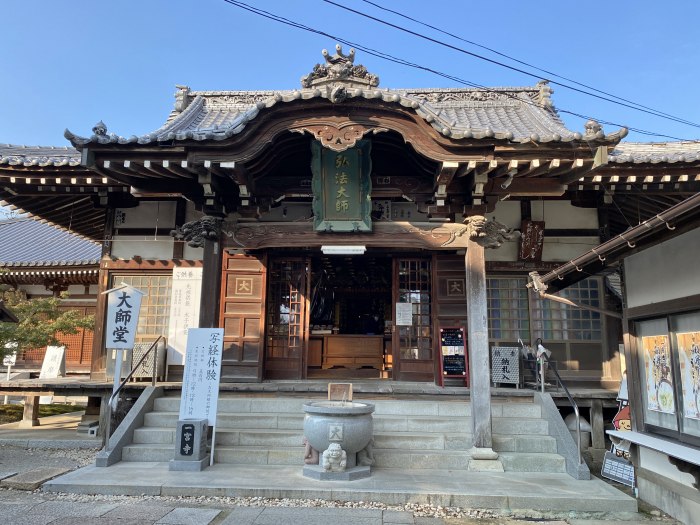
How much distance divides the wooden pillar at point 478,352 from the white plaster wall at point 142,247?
20.3 ft

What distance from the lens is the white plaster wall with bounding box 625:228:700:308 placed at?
16.7 ft

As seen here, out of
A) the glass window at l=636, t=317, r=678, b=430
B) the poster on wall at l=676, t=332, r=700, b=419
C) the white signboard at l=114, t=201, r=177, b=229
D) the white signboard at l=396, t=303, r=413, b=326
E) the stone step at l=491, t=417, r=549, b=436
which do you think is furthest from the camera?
the white signboard at l=114, t=201, r=177, b=229

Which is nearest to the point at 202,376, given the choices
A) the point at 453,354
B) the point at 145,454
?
the point at 145,454

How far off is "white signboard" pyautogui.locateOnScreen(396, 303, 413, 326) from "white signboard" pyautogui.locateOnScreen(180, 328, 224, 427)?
13.0 feet

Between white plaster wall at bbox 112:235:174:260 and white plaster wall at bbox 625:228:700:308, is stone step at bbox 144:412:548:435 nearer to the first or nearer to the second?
white plaster wall at bbox 625:228:700:308

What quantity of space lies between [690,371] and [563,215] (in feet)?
16.6

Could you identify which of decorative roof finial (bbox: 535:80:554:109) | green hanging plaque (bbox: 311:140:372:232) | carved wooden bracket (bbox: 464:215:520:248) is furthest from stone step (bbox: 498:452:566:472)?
decorative roof finial (bbox: 535:80:554:109)

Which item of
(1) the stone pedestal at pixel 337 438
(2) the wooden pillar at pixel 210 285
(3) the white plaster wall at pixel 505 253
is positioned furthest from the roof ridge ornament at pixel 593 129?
(2) the wooden pillar at pixel 210 285

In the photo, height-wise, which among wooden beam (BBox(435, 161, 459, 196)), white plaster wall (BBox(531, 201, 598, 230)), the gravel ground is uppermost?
white plaster wall (BBox(531, 201, 598, 230))

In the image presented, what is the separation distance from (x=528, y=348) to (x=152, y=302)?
7.63 meters

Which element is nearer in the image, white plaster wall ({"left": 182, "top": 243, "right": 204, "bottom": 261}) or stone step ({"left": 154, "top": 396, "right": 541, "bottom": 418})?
stone step ({"left": 154, "top": 396, "right": 541, "bottom": 418})

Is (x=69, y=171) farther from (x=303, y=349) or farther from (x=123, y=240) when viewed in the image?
(x=303, y=349)

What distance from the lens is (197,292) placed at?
962cm

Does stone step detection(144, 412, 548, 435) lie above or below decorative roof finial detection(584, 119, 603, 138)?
below
